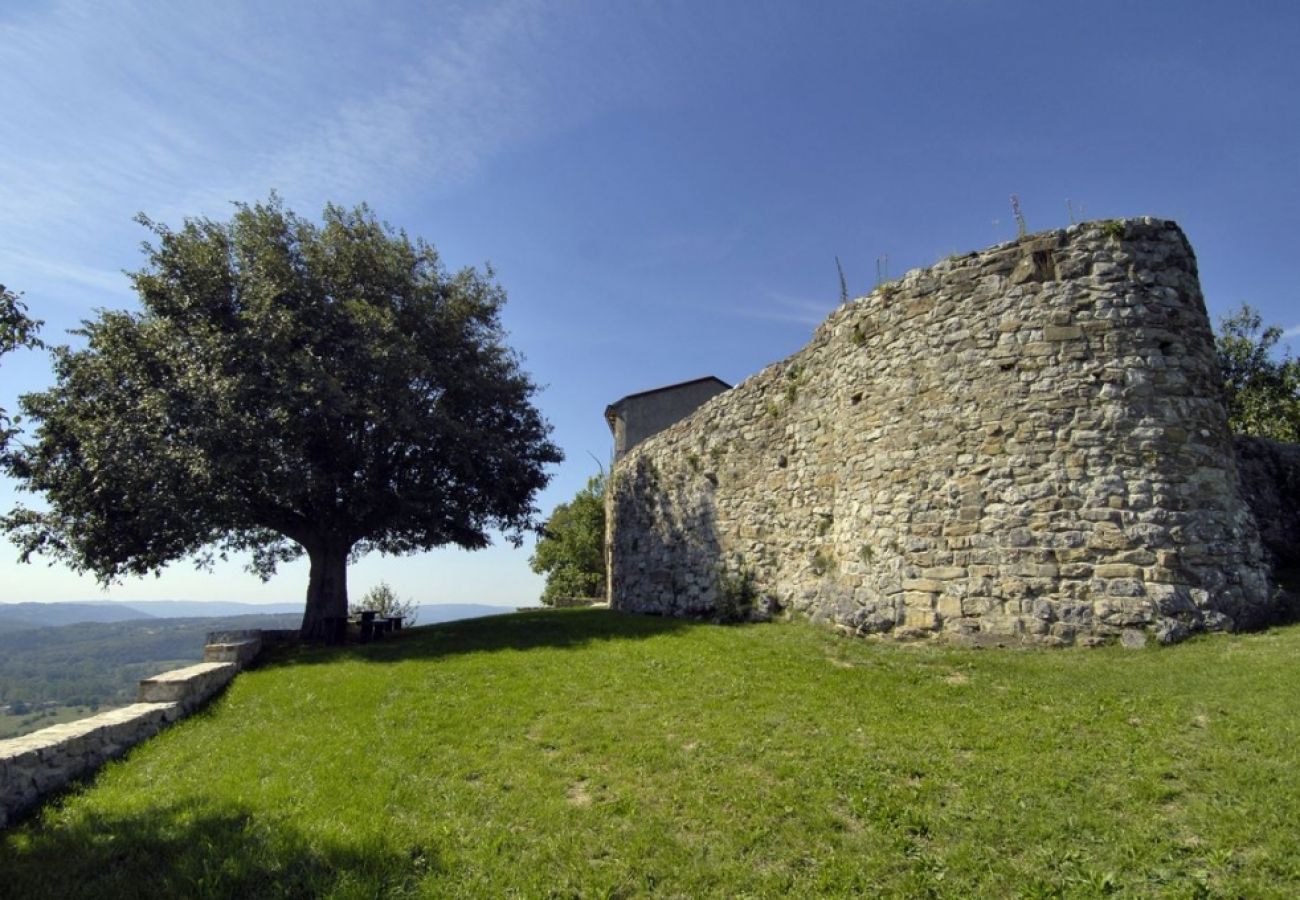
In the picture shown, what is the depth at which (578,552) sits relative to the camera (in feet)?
137

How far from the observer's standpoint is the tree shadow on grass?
477 centimetres

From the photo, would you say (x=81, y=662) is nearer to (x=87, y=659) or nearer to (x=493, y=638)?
(x=87, y=659)

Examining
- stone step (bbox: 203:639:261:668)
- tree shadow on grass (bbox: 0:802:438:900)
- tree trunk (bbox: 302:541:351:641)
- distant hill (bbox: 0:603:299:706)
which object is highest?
tree trunk (bbox: 302:541:351:641)

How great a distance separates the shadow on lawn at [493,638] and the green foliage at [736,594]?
3.13 ft

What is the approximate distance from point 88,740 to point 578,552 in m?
34.1

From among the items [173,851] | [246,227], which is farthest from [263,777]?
[246,227]

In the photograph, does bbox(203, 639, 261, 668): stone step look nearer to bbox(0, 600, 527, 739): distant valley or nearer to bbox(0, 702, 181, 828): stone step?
bbox(0, 702, 181, 828): stone step

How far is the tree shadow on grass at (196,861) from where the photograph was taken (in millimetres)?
4773

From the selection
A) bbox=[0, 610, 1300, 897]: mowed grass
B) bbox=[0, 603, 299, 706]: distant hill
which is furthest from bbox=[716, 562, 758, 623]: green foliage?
bbox=[0, 603, 299, 706]: distant hill

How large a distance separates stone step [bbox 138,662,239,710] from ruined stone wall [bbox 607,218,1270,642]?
35.5 ft

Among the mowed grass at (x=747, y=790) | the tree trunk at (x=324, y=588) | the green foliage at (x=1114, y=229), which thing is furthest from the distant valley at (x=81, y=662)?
the green foliage at (x=1114, y=229)

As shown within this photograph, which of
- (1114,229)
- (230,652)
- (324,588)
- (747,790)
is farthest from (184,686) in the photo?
(1114,229)

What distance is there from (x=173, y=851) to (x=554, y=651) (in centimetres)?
741

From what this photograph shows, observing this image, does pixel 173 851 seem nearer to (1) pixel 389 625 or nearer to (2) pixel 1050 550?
(2) pixel 1050 550
